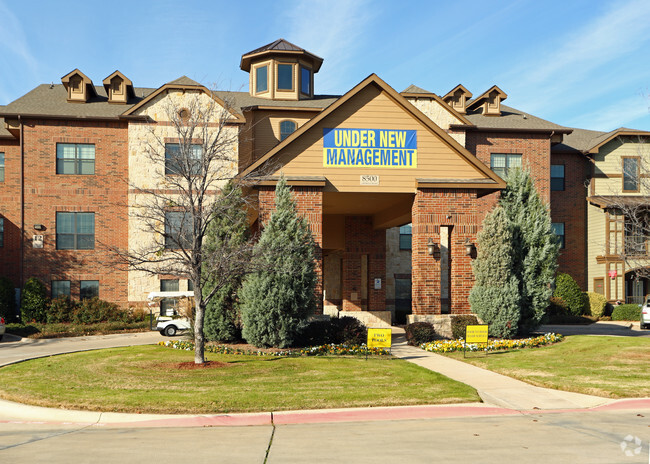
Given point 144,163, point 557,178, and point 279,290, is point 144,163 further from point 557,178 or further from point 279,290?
point 557,178

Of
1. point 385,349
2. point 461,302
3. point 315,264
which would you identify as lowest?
point 385,349

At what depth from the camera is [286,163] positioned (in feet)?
69.4

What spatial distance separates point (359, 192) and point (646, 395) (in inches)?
479

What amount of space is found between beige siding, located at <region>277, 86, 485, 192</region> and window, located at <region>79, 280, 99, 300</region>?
1561 cm

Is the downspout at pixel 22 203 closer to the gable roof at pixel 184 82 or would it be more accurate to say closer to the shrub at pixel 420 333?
the gable roof at pixel 184 82

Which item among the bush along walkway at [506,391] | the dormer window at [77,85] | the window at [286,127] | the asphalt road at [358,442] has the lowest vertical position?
the bush along walkway at [506,391]

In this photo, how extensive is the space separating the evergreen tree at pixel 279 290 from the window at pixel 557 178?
23601 mm

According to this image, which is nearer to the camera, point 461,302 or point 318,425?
point 318,425

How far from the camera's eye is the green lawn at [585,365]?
43.3 ft

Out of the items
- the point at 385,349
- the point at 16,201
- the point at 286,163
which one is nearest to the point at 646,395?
the point at 385,349

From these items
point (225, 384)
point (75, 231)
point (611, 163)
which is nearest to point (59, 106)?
point (75, 231)

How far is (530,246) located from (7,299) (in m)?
24.6

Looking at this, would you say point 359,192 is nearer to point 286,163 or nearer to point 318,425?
point 286,163

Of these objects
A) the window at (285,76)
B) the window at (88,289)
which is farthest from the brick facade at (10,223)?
the window at (285,76)
